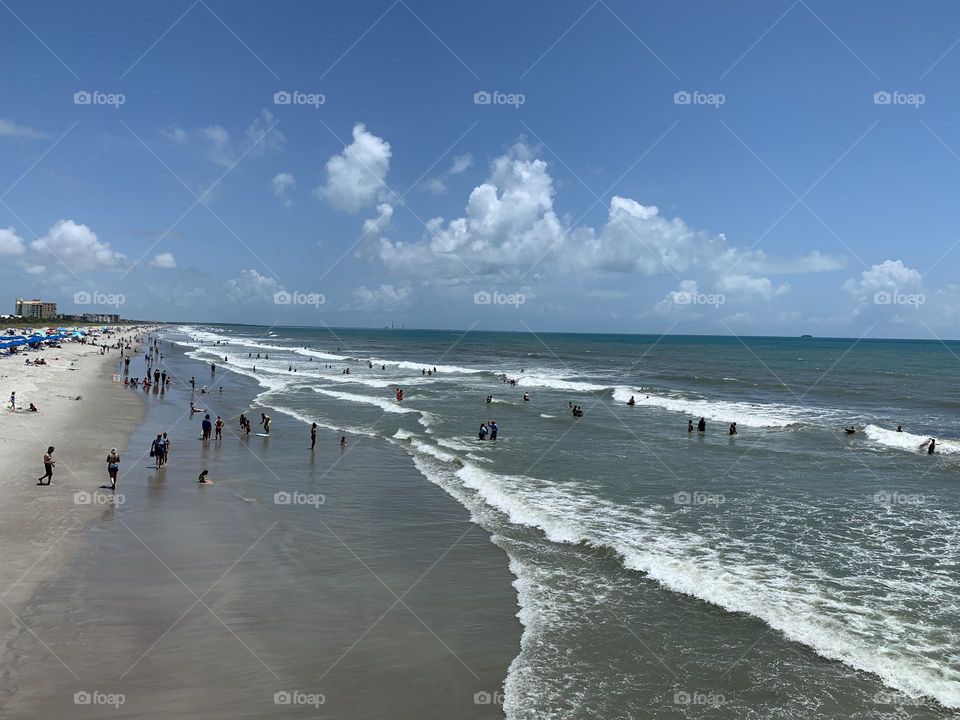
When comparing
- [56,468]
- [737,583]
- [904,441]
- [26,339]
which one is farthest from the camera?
[26,339]

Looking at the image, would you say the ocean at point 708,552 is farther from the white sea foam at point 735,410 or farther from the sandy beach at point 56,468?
the sandy beach at point 56,468

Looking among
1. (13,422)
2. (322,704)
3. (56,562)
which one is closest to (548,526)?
(322,704)

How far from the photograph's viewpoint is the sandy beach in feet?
43.9

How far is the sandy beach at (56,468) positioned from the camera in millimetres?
13375

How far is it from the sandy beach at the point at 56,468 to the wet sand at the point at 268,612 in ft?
1.50

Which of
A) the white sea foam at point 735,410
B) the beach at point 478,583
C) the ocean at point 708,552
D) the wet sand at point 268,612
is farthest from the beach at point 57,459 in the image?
the white sea foam at point 735,410

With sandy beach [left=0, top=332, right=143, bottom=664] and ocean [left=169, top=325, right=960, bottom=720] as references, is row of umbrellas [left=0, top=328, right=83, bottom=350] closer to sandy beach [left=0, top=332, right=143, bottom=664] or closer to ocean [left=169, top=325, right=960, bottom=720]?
sandy beach [left=0, top=332, right=143, bottom=664]

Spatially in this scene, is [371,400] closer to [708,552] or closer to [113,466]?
[113,466]

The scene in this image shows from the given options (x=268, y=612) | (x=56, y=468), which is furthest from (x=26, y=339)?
(x=268, y=612)

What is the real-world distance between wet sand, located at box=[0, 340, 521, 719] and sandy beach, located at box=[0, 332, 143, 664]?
457 mm

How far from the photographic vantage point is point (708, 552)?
16.4 metres

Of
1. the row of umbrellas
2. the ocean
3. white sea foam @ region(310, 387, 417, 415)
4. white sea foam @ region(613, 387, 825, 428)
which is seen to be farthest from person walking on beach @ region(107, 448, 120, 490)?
the row of umbrellas

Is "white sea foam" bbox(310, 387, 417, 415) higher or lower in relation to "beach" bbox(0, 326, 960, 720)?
higher

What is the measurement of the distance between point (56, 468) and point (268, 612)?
1473 centimetres
